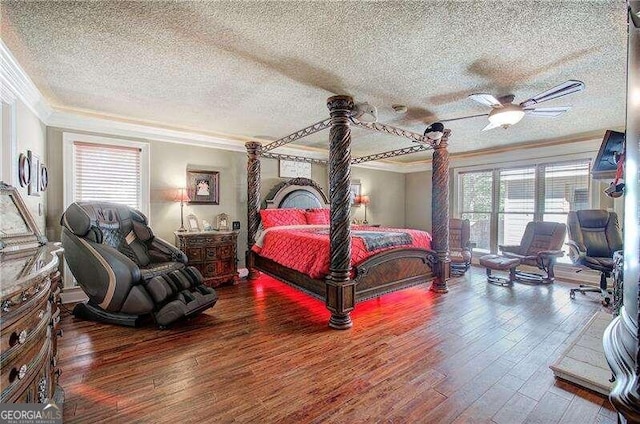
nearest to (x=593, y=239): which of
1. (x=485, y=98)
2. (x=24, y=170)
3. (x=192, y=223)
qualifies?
(x=485, y=98)

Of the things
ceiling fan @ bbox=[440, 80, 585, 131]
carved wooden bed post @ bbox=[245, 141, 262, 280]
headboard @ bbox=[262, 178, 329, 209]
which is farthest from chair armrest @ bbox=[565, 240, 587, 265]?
carved wooden bed post @ bbox=[245, 141, 262, 280]

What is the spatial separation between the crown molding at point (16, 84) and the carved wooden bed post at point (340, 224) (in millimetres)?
2750

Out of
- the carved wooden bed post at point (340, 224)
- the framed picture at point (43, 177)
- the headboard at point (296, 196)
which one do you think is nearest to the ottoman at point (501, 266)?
the carved wooden bed post at point (340, 224)

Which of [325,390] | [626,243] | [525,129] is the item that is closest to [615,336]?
[626,243]

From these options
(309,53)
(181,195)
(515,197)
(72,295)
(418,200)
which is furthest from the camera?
(418,200)

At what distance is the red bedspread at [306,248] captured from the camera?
316cm

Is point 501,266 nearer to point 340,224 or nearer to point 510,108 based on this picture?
point 510,108

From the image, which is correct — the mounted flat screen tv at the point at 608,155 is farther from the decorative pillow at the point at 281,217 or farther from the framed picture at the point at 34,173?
the framed picture at the point at 34,173

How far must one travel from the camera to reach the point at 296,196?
5.52m

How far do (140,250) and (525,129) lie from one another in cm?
607

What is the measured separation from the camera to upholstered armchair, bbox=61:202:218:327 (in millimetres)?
2787

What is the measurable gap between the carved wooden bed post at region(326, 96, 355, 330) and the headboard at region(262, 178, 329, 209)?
98.7 inches

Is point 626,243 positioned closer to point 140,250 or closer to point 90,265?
point 90,265

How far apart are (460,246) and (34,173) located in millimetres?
6519
